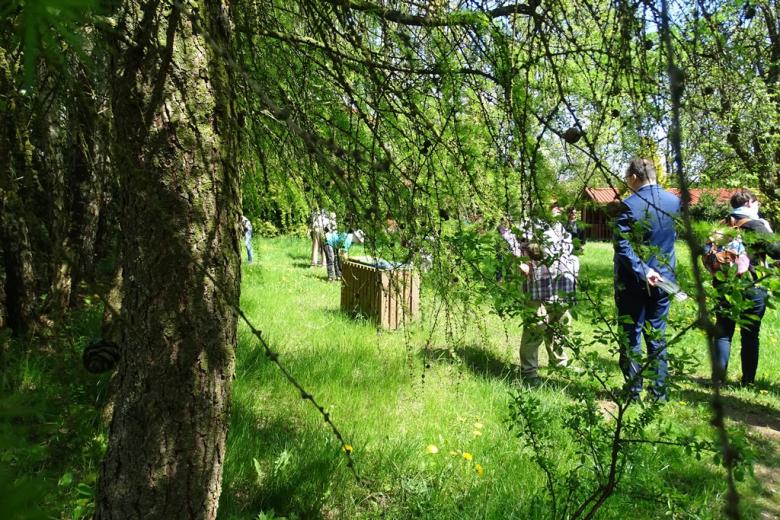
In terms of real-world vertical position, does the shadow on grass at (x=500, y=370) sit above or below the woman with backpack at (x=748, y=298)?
below

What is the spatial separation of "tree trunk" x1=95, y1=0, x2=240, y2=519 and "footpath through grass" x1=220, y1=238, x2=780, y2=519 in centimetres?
52

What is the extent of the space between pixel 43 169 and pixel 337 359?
2906mm

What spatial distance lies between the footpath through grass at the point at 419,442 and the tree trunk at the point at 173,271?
20.6 inches

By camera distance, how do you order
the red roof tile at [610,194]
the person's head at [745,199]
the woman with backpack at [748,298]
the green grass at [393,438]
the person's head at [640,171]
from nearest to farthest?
the red roof tile at [610,194] < the person's head at [640,171] < the green grass at [393,438] < the woman with backpack at [748,298] < the person's head at [745,199]

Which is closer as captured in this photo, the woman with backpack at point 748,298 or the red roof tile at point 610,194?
the red roof tile at point 610,194

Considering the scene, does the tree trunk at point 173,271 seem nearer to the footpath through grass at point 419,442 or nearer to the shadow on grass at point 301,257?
the footpath through grass at point 419,442

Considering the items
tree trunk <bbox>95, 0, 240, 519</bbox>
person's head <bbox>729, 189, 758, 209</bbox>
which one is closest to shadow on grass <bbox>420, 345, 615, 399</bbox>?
person's head <bbox>729, 189, 758, 209</bbox>

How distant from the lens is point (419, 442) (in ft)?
10.8

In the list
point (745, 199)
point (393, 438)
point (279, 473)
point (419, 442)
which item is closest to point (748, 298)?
point (745, 199)

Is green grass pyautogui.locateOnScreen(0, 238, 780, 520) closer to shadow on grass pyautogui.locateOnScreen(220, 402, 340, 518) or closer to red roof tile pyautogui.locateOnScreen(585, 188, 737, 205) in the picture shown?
shadow on grass pyautogui.locateOnScreen(220, 402, 340, 518)

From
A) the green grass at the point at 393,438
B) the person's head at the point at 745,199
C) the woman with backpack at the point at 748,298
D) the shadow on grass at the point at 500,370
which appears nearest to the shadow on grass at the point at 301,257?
the shadow on grass at the point at 500,370

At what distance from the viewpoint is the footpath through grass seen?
267 cm

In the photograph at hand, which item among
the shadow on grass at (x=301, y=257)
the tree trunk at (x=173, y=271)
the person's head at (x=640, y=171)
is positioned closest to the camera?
the tree trunk at (x=173, y=271)

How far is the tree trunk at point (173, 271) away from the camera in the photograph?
1.62 metres
